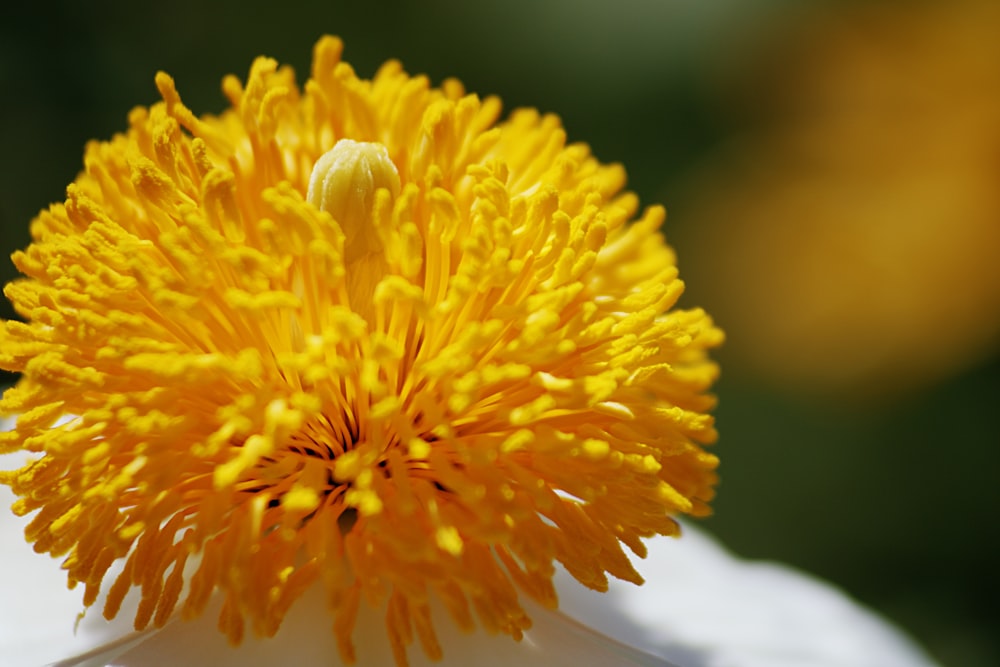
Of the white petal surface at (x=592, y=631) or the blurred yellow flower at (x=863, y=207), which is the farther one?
the blurred yellow flower at (x=863, y=207)

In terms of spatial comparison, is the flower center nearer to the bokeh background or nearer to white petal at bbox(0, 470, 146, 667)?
white petal at bbox(0, 470, 146, 667)

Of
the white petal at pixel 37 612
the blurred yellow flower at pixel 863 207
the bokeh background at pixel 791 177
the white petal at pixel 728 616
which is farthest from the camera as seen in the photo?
the blurred yellow flower at pixel 863 207

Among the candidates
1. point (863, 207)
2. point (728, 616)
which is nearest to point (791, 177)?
point (863, 207)

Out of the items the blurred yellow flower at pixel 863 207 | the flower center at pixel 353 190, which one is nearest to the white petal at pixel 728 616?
the flower center at pixel 353 190

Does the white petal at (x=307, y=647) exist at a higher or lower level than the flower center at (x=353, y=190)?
lower

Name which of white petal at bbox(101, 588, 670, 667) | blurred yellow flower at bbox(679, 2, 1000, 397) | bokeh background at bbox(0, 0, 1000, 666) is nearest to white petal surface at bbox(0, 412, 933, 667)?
white petal at bbox(101, 588, 670, 667)

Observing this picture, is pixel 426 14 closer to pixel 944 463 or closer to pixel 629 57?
pixel 629 57

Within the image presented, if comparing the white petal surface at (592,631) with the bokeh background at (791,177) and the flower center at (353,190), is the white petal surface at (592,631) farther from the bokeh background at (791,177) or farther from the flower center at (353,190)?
the bokeh background at (791,177)
